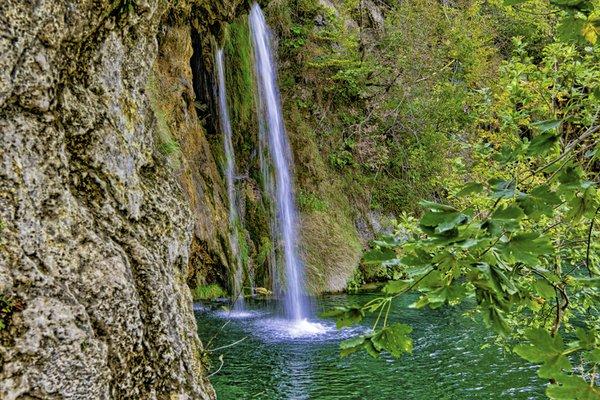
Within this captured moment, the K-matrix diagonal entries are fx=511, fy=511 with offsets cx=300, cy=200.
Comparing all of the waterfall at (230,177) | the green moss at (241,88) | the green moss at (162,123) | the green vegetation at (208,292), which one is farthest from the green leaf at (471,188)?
the green moss at (241,88)

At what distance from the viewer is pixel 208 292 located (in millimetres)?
11078

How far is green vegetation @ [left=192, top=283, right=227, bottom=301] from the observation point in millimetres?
10891

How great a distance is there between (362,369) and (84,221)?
5422 mm

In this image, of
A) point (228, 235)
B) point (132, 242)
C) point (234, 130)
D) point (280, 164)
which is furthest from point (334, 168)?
point (132, 242)

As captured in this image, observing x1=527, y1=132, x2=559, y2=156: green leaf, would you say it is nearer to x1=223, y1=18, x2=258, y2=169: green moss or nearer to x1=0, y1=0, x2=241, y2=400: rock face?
x1=0, y1=0, x2=241, y2=400: rock face

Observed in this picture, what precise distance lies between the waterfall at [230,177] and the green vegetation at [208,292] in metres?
0.29

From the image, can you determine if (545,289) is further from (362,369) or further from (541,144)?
(362,369)

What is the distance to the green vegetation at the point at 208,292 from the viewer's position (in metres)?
10.9

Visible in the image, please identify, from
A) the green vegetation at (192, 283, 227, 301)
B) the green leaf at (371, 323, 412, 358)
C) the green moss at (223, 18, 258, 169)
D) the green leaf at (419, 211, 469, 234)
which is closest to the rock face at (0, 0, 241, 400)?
the green leaf at (371, 323, 412, 358)

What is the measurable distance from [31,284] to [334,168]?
13940 millimetres

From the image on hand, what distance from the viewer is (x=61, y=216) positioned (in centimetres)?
265

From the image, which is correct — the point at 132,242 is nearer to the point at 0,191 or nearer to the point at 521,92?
the point at 0,191

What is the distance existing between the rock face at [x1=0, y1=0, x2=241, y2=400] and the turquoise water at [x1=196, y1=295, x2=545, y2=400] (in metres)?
3.20

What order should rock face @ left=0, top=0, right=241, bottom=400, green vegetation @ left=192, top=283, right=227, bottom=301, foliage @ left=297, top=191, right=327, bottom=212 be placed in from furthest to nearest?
foliage @ left=297, top=191, right=327, bottom=212 → green vegetation @ left=192, top=283, right=227, bottom=301 → rock face @ left=0, top=0, right=241, bottom=400
